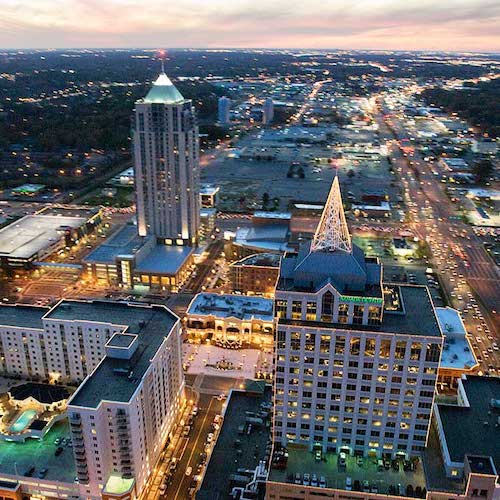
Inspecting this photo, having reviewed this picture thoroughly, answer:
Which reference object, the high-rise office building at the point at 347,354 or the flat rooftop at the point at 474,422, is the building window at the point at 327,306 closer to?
the high-rise office building at the point at 347,354

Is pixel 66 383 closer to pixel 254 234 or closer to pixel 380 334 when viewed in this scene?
pixel 380 334

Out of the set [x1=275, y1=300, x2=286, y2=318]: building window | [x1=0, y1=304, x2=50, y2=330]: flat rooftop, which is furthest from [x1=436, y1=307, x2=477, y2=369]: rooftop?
[x1=0, y1=304, x2=50, y2=330]: flat rooftop

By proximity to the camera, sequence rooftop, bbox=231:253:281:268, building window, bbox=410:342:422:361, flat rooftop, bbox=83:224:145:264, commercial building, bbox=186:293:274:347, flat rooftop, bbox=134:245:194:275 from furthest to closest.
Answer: flat rooftop, bbox=83:224:145:264, flat rooftop, bbox=134:245:194:275, rooftop, bbox=231:253:281:268, commercial building, bbox=186:293:274:347, building window, bbox=410:342:422:361

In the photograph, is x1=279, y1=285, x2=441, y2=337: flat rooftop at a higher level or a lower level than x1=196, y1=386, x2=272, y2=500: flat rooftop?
higher

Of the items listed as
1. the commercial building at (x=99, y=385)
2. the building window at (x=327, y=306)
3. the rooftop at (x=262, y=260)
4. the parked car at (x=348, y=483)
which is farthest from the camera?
the rooftop at (x=262, y=260)

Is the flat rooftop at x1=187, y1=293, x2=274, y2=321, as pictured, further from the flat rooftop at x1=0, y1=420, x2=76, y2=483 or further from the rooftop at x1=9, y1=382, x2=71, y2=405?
the flat rooftop at x1=0, y1=420, x2=76, y2=483

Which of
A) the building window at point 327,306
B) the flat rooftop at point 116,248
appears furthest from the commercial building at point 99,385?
the flat rooftop at point 116,248

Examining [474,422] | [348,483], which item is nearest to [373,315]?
[348,483]
